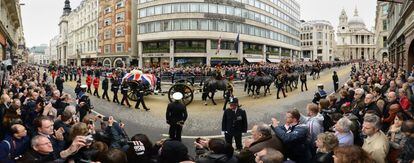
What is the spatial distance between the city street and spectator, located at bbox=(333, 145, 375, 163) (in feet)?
21.8

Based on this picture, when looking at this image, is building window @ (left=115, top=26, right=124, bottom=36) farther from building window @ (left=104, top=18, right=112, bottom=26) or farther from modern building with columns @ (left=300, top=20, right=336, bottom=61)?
modern building with columns @ (left=300, top=20, right=336, bottom=61)

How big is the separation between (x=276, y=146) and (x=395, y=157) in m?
1.71

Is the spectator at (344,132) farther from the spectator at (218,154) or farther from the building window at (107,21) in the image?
the building window at (107,21)

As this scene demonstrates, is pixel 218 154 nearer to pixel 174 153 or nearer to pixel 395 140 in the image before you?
pixel 174 153

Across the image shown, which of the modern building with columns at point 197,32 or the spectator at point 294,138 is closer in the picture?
the spectator at point 294,138

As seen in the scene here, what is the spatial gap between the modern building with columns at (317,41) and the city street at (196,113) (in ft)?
383

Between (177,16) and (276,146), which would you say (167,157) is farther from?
(177,16)

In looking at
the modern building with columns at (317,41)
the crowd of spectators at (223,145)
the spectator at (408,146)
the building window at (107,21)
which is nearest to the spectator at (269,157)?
the crowd of spectators at (223,145)

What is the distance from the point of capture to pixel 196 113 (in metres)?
15.1

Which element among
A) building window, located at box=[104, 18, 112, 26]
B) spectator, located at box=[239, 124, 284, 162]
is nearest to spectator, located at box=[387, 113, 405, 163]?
spectator, located at box=[239, 124, 284, 162]

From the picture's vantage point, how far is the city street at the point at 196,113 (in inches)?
460

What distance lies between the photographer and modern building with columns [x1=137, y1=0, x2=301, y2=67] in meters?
48.6

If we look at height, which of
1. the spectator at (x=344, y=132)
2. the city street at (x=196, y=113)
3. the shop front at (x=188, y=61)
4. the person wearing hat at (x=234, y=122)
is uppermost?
the shop front at (x=188, y=61)

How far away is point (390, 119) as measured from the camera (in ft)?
24.3
